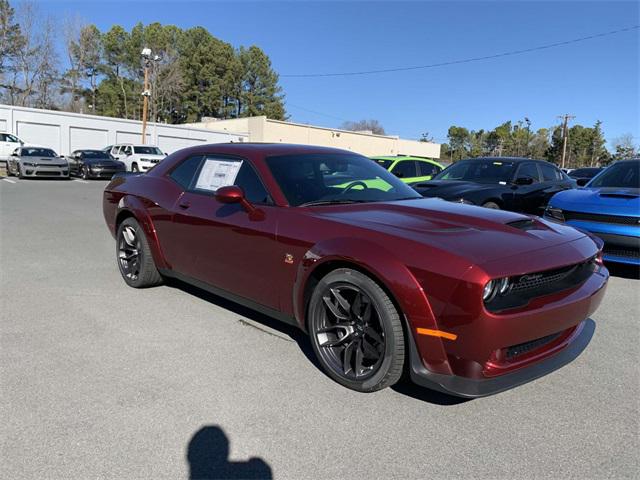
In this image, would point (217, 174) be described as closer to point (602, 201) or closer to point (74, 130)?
point (602, 201)

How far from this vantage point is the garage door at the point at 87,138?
34875 mm

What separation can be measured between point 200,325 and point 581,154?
80.3m

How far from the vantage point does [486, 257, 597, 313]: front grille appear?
249 centimetres

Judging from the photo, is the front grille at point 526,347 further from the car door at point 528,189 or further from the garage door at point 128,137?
the garage door at point 128,137

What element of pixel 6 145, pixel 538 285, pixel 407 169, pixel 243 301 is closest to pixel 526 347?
pixel 538 285

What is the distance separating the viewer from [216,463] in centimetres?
228

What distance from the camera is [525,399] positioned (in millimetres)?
2932

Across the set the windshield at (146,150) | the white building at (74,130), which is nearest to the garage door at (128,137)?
the white building at (74,130)

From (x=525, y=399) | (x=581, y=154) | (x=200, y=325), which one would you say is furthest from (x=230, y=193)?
(x=581, y=154)

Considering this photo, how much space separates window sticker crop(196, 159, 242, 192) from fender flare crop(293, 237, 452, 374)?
1.26m

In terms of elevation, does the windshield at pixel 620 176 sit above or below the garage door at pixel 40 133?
below

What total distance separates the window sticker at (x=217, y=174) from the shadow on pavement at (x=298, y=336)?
112 centimetres

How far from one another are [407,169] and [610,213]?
6760 mm

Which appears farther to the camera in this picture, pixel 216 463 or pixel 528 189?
pixel 528 189
